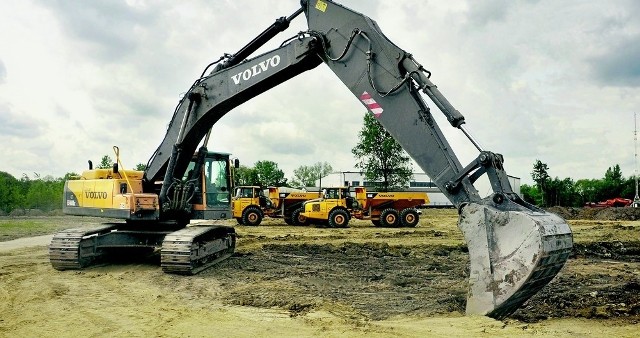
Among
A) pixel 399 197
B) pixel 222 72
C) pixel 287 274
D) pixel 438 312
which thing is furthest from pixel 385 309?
pixel 399 197

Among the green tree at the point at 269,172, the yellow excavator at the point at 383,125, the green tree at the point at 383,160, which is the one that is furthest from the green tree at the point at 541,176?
the yellow excavator at the point at 383,125

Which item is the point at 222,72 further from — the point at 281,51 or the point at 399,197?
the point at 399,197

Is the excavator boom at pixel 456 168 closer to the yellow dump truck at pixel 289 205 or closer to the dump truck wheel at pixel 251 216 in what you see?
the dump truck wheel at pixel 251 216

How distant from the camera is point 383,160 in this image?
54.5 m

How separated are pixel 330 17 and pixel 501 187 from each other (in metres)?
3.98

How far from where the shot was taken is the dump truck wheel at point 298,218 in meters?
27.2

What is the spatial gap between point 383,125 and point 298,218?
19.9 metres

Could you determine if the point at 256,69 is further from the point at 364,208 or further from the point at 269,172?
the point at 269,172

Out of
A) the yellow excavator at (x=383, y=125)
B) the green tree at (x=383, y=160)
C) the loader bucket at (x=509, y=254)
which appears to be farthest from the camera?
the green tree at (x=383, y=160)

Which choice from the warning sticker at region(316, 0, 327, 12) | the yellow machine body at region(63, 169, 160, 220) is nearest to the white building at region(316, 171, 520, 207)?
the yellow machine body at region(63, 169, 160, 220)

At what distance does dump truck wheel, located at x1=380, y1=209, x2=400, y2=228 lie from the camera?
2638cm

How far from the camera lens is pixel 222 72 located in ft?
33.6

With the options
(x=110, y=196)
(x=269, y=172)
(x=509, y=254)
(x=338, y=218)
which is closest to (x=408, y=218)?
(x=338, y=218)

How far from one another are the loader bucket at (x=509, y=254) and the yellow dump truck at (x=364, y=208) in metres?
19.6
